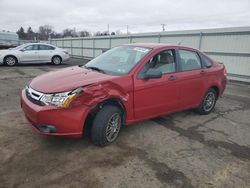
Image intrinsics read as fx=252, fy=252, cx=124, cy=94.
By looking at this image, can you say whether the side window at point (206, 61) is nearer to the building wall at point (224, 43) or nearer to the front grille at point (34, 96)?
the front grille at point (34, 96)

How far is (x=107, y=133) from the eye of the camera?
13.0ft

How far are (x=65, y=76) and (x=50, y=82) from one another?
0.31 metres

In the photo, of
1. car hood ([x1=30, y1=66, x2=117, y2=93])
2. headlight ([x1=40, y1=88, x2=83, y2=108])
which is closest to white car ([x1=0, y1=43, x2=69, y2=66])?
car hood ([x1=30, y1=66, x2=117, y2=93])

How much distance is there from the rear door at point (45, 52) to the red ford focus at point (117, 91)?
37.9 ft

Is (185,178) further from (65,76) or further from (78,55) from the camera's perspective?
(78,55)

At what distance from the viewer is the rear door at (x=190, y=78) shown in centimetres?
506

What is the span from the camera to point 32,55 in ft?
49.5

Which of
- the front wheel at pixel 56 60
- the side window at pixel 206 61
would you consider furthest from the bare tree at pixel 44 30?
the side window at pixel 206 61

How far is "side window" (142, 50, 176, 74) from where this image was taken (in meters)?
4.54

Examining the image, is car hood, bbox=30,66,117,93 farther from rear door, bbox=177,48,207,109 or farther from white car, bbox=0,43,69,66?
white car, bbox=0,43,69,66

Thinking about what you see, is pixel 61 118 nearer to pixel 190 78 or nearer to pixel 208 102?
pixel 190 78

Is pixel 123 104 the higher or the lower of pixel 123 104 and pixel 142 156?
the higher

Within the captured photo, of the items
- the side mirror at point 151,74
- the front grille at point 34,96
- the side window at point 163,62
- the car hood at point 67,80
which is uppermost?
the side window at point 163,62

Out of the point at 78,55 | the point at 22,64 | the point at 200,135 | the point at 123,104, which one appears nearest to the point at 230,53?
the point at 200,135
